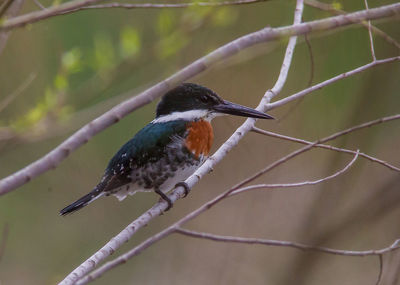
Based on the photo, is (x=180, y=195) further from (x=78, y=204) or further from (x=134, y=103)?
(x=134, y=103)

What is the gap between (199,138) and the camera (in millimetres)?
3730

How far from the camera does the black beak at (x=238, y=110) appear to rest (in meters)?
3.28

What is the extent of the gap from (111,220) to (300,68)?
223cm

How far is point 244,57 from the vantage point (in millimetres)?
3516

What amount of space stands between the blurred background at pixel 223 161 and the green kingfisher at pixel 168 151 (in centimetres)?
72

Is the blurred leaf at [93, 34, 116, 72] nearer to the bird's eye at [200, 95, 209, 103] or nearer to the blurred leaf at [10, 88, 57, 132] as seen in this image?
the blurred leaf at [10, 88, 57, 132]

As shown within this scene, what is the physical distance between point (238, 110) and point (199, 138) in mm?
306

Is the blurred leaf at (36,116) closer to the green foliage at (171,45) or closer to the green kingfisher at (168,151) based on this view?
the green foliage at (171,45)

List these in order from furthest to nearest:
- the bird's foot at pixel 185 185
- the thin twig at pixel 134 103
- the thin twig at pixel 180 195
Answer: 1. the bird's foot at pixel 185 185
2. the thin twig at pixel 180 195
3. the thin twig at pixel 134 103

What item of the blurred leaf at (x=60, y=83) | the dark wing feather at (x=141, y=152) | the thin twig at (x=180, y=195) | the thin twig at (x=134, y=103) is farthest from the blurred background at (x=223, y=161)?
the thin twig at (x=134, y=103)

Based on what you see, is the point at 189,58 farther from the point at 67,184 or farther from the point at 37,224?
the point at 37,224

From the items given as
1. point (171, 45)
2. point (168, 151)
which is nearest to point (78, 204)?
point (168, 151)

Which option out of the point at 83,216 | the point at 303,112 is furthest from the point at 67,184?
the point at 303,112

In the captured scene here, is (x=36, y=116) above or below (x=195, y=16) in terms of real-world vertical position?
below
